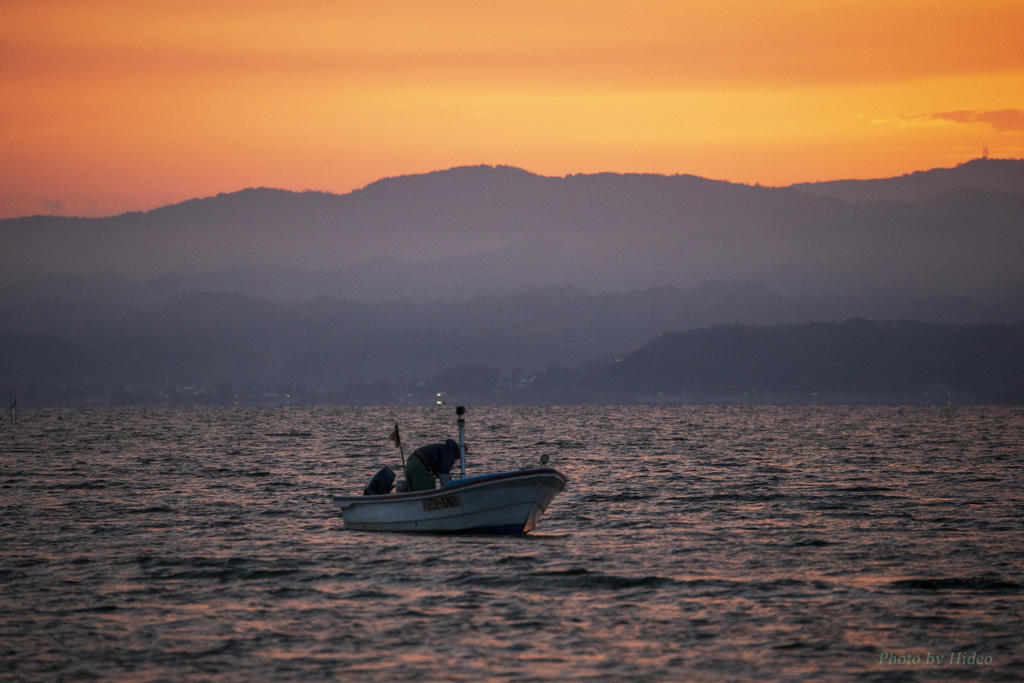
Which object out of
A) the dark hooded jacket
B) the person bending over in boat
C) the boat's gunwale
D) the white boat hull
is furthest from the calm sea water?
the dark hooded jacket

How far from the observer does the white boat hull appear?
3098 cm

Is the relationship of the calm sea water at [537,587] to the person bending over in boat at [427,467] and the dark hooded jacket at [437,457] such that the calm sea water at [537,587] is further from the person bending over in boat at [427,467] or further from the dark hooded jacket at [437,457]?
the dark hooded jacket at [437,457]

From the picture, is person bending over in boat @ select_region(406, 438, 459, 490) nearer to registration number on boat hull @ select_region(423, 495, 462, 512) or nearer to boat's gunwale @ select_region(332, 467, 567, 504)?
boat's gunwale @ select_region(332, 467, 567, 504)

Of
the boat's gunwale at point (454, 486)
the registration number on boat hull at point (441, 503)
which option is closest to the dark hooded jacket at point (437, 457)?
the boat's gunwale at point (454, 486)

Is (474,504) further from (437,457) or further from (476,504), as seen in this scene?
(437,457)

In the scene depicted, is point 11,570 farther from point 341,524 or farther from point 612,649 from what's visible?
point 612,649

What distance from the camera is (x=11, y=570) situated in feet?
90.8

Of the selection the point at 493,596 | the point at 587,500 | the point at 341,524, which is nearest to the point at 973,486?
the point at 587,500

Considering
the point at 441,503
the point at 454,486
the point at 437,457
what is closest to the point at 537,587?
the point at 454,486

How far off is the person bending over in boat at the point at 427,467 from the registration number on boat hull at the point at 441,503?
0.76 m

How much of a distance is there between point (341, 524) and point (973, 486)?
30.5 meters

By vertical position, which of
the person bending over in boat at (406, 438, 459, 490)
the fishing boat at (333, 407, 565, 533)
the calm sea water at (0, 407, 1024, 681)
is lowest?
the calm sea water at (0, 407, 1024, 681)

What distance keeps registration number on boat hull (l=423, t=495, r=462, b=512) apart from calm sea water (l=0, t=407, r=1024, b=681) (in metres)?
1.19

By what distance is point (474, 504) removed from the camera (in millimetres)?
31359
